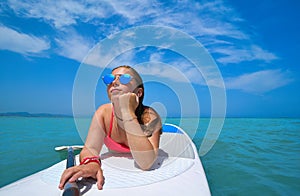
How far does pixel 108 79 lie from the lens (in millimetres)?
1591

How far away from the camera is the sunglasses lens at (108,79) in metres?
1.58

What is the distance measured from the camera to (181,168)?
1638mm

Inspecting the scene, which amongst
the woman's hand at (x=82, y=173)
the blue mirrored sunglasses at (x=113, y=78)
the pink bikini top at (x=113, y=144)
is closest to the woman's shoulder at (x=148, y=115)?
the pink bikini top at (x=113, y=144)

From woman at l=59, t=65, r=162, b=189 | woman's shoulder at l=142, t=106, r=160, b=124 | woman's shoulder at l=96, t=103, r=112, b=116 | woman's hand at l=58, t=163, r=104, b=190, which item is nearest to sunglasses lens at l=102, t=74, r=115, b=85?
woman at l=59, t=65, r=162, b=189

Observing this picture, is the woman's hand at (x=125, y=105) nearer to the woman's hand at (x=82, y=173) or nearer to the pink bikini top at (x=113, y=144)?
the pink bikini top at (x=113, y=144)

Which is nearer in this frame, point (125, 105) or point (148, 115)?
point (125, 105)

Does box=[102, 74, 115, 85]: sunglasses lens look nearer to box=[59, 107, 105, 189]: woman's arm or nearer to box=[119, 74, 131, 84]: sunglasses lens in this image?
box=[119, 74, 131, 84]: sunglasses lens

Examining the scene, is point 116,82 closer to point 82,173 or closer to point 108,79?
point 108,79

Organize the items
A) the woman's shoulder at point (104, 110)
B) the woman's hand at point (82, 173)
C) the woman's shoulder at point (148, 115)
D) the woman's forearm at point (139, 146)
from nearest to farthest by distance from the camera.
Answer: the woman's hand at point (82, 173)
the woman's forearm at point (139, 146)
the woman's shoulder at point (104, 110)
the woman's shoulder at point (148, 115)

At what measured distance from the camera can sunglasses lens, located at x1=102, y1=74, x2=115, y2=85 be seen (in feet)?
5.19

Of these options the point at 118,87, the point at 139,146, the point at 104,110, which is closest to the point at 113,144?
the point at 104,110

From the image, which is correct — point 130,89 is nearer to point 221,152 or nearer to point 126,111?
point 126,111

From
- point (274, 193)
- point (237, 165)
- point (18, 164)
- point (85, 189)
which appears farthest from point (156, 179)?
point (18, 164)

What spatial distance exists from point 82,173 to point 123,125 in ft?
1.85
